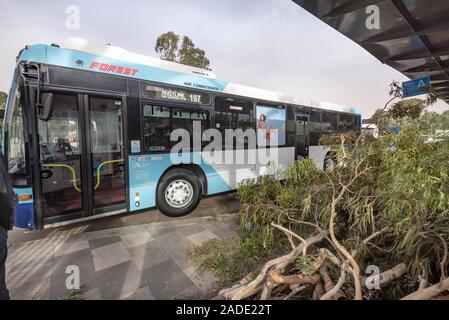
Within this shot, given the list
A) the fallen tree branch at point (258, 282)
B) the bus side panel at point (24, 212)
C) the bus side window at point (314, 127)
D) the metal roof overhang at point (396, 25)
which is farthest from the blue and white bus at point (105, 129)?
the bus side window at point (314, 127)

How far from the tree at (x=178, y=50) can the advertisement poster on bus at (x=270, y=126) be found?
11083mm

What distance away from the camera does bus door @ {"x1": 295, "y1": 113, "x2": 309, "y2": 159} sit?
7340 mm

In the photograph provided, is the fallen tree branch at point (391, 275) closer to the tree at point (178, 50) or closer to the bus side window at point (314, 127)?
the bus side window at point (314, 127)

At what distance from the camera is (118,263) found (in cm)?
296

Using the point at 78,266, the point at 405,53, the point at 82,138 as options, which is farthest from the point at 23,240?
the point at 405,53

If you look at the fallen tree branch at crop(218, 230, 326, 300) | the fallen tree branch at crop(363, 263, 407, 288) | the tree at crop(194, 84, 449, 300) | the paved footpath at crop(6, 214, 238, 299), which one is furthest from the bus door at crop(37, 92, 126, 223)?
the fallen tree branch at crop(363, 263, 407, 288)

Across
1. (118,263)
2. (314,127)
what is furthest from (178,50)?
(118,263)

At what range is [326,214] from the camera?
2.54m

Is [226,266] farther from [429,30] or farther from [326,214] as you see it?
[429,30]

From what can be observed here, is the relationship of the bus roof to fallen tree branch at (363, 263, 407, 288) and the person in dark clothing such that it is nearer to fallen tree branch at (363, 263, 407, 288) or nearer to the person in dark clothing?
the person in dark clothing

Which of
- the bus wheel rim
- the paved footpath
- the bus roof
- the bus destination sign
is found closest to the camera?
the paved footpath

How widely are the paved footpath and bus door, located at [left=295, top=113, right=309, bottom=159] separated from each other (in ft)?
14.2

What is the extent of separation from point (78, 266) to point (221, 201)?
3.63 m
